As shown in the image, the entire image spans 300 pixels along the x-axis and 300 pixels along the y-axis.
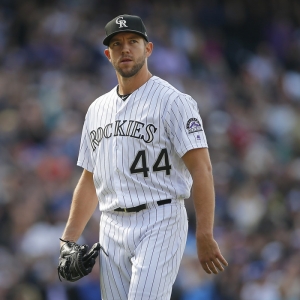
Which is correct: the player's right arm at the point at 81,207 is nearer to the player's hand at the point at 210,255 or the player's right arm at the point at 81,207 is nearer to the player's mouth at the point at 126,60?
the player's mouth at the point at 126,60

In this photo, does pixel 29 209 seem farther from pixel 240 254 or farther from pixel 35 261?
pixel 240 254

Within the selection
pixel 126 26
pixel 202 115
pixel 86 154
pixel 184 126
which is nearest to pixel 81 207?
pixel 86 154

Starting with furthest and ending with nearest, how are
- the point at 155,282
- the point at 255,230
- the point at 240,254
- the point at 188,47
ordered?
1. the point at 188,47
2. the point at 255,230
3. the point at 240,254
4. the point at 155,282

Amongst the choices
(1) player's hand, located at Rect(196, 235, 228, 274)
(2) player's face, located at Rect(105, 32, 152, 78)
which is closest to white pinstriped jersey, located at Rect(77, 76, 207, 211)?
(2) player's face, located at Rect(105, 32, 152, 78)

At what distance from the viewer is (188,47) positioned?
1191cm

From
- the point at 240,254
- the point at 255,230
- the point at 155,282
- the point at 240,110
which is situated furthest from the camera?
the point at 240,110

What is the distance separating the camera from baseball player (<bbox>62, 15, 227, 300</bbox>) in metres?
3.88

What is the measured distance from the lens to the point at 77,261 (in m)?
4.12

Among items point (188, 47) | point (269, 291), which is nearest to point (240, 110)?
point (188, 47)

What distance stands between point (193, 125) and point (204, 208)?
45 centimetres

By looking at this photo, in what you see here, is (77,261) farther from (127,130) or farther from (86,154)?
(127,130)

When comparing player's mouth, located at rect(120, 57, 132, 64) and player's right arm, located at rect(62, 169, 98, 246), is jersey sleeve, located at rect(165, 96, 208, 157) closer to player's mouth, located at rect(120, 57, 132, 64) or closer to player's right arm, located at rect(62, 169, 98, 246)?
player's mouth, located at rect(120, 57, 132, 64)

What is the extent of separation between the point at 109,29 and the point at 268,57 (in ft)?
28.8

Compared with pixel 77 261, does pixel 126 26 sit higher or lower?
higher
